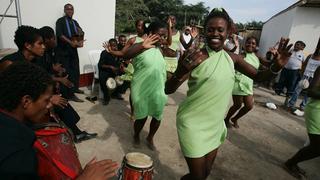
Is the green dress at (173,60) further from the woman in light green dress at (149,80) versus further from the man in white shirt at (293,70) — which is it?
the man in white shirt at (293,70)

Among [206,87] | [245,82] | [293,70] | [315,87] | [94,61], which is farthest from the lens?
[293,70]

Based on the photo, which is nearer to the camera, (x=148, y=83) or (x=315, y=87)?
(x=315, y=87)

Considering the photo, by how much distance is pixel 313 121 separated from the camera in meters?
3.76

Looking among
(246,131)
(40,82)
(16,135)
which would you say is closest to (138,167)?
(40,82)

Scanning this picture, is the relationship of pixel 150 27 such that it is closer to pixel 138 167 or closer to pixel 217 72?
pixel 217 72

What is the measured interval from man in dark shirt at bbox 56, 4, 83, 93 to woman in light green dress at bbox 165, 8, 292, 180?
434 centimetres

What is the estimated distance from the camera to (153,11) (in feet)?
130

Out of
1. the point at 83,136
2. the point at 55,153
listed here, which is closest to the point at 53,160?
the point at 55,153

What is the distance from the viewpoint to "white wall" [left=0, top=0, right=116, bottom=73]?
5.69 metres

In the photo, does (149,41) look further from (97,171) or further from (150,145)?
(97,171)

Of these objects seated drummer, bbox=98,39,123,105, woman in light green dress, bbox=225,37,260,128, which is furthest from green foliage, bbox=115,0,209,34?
woman in light green dress, bbox=225,37,260,128

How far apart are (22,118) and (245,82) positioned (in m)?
4.46

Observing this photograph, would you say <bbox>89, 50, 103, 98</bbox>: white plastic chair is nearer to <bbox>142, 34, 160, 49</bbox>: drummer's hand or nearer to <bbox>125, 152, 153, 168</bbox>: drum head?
<bbox>142, 34, 160, 49</bbox>: drummer's hand

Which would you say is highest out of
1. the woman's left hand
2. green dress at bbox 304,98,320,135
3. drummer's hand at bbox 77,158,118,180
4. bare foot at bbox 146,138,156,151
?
the woman's left hand
